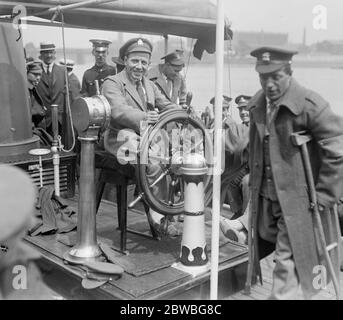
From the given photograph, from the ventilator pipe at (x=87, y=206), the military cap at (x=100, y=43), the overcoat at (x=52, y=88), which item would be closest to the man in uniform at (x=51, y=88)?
A: the overcoat at (x=52, y=88)

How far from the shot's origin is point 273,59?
2521mm

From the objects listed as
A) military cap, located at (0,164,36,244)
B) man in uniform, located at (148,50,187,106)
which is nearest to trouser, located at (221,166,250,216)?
man in uniform, located at (148,50,187,106)

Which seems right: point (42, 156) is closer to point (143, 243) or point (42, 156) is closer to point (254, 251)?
point (143, 243)

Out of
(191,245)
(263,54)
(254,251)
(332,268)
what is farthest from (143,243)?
(263,54)

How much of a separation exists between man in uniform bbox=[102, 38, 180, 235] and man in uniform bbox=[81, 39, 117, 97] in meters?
2.36

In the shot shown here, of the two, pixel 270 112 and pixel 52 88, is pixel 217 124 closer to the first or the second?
pixel 270 112

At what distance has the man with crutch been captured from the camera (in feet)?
8.19

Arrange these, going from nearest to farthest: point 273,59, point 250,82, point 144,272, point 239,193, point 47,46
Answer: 1. point 273,59
2. point 144,272
3. point 239,193
4. point 47,46
5. point 250,82

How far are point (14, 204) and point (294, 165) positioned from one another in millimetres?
1818

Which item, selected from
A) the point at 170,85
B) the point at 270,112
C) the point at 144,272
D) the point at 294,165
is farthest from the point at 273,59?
the point at 170,85

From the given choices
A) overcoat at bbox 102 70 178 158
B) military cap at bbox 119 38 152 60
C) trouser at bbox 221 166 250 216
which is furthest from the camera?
trouser at bbox 221 166 250 216

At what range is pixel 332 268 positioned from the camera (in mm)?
2566

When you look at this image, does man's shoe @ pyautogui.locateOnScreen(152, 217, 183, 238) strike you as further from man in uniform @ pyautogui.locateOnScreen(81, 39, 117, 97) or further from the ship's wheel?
man in uniform @ pyautogui.locateOnScreen(81, 39, 117, 97)

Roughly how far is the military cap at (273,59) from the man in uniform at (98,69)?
12.2 feet
